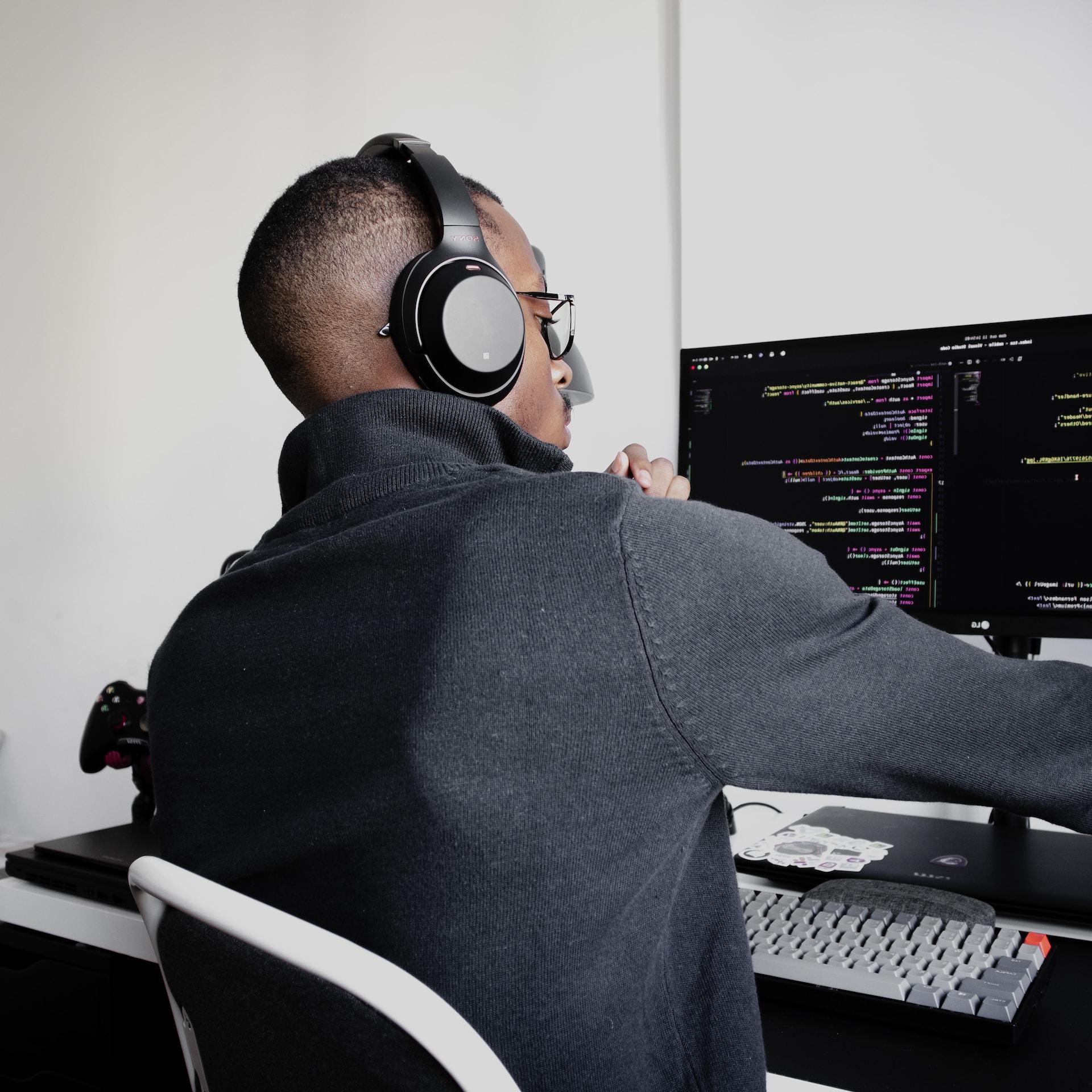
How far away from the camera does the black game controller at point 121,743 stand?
143 centimetres

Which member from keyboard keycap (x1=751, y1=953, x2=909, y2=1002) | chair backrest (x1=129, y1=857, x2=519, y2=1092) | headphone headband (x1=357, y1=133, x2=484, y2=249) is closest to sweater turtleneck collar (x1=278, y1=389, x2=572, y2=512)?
headphone headband (x1=357, y1=133, x2=484, y2=249)

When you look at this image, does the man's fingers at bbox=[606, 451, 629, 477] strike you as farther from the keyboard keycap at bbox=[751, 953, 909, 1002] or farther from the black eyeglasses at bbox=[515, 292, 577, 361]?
the keyboard keycap at bbox=[751, 953, 909, 1002]

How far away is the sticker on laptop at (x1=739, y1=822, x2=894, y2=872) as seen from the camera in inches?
40.6

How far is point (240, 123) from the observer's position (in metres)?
2.09

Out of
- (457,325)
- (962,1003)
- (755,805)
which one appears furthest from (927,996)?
(755,805)

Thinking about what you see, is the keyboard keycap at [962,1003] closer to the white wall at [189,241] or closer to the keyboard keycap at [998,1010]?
the keyboard keycap at [998,1010]

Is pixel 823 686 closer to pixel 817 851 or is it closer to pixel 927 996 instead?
pixel 927 996

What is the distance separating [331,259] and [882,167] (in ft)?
3.08

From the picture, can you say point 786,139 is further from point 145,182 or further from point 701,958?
point 145,182

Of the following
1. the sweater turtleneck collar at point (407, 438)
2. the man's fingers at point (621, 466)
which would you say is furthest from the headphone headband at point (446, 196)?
the man's fingers at point (621, 466)

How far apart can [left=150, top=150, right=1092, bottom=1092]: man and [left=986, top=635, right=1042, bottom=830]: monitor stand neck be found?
624 millimetres

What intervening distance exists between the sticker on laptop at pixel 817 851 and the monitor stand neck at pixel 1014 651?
7.6 inches

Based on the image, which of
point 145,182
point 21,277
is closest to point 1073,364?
point 145,182

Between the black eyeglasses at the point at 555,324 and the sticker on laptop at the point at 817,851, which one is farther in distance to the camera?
the sticker on laptop at the point at 817,851
